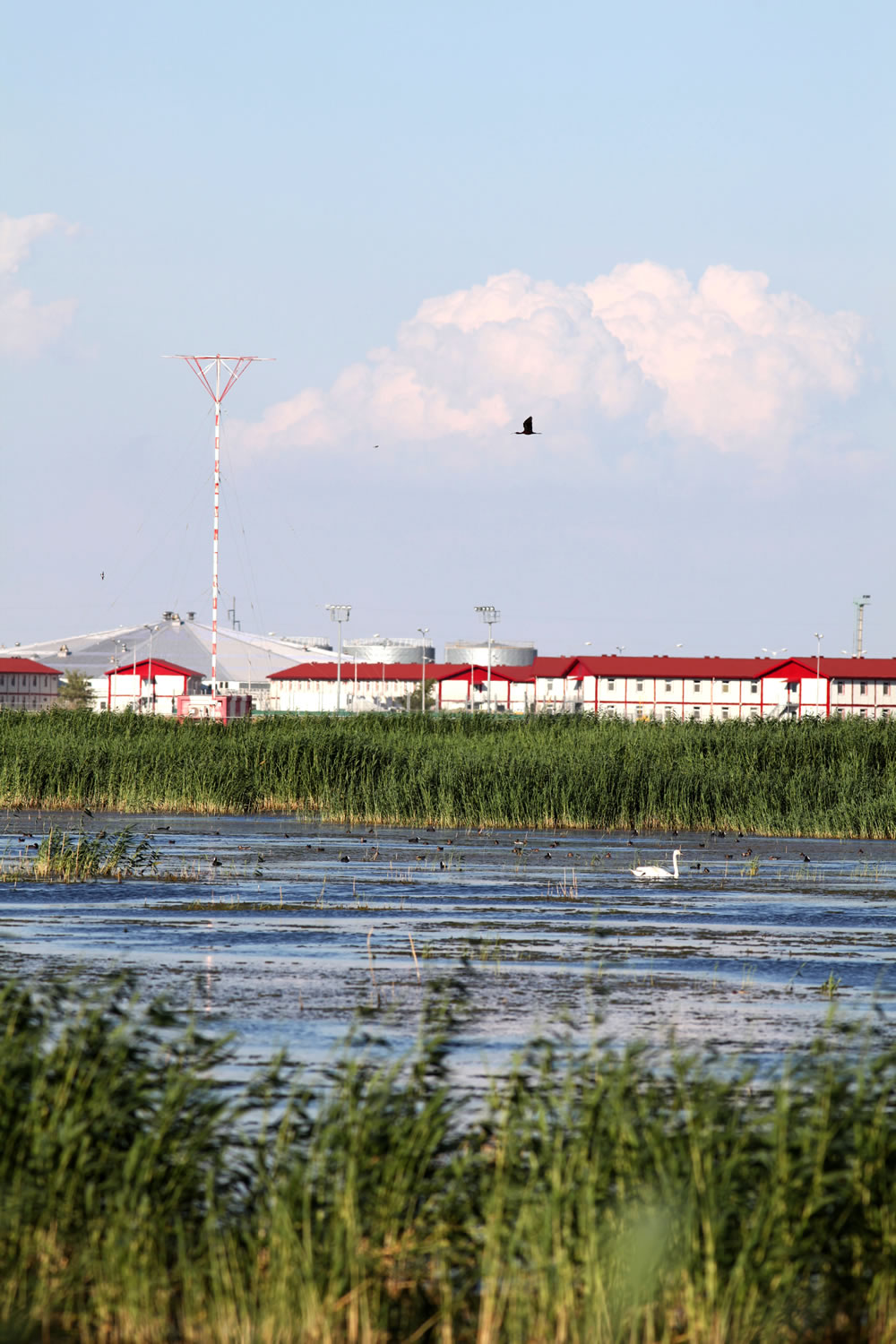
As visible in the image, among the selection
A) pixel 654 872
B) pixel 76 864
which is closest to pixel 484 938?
pixel 654 872

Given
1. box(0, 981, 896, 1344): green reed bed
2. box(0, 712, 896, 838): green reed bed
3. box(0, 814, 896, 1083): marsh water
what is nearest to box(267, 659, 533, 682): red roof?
box(0, 712, 896, 838): green reed bed

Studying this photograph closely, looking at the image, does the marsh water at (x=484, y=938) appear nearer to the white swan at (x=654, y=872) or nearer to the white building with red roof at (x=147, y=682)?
the white swan at (x=654, y=872)

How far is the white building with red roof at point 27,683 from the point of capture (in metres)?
168

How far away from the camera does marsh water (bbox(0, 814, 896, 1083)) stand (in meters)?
13.5

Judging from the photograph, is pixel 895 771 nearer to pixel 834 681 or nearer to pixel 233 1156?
pixel 233 1156

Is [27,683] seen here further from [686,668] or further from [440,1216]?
[440,1216]

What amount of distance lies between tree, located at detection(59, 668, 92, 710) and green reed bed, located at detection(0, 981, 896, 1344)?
135396 mm

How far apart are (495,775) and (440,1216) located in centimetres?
2934

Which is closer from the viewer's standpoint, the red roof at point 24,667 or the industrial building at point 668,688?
the industrial building at point 668,688

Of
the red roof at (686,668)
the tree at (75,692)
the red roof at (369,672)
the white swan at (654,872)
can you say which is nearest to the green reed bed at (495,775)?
the white swan at (654,872)

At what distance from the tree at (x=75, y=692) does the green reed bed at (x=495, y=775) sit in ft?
336

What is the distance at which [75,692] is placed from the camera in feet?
507

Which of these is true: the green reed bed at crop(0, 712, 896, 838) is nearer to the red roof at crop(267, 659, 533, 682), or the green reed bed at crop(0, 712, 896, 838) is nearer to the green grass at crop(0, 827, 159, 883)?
the green grass at crop(0, 827, 159, 883)

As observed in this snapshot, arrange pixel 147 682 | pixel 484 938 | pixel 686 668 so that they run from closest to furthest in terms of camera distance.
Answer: pixel 484 938, pixel 686 668, pixel 147 682
